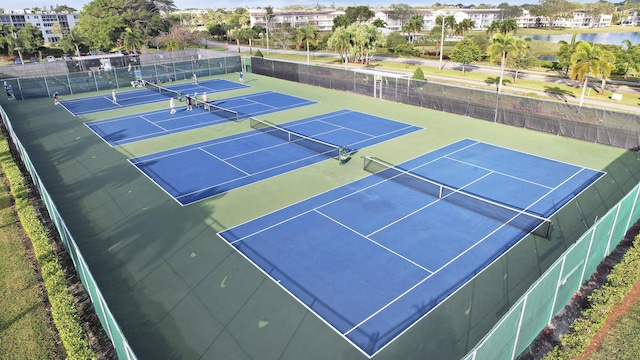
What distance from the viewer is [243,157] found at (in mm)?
23578

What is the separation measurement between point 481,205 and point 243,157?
12.8m

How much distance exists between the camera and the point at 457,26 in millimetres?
84438

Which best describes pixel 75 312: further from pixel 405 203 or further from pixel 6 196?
pixel 405 203

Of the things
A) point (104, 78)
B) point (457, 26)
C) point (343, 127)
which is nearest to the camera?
point (343, 127)

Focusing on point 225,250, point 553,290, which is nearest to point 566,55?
point 553,290

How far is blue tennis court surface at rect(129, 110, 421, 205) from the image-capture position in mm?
20125

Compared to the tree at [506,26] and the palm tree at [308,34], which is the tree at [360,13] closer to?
the tree at [506,26]

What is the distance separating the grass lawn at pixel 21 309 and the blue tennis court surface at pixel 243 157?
608cm

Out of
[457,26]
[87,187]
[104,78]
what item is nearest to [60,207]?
[87,187]

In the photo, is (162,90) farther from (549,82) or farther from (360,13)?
(360,13)

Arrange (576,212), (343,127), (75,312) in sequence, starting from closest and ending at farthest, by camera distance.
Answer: (75,312) < (576,212) < (343,127)

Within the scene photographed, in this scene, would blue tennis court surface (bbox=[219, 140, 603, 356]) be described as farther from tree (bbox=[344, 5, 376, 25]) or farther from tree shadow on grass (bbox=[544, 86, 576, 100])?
tree (bbox=[344, 5, 376, 25])

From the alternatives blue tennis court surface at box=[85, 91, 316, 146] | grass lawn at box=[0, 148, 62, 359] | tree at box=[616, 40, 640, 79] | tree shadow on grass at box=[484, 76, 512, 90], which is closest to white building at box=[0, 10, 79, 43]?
blue tennis court surface at box=[85, 91, 316, 146]

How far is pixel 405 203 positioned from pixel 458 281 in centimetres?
539
